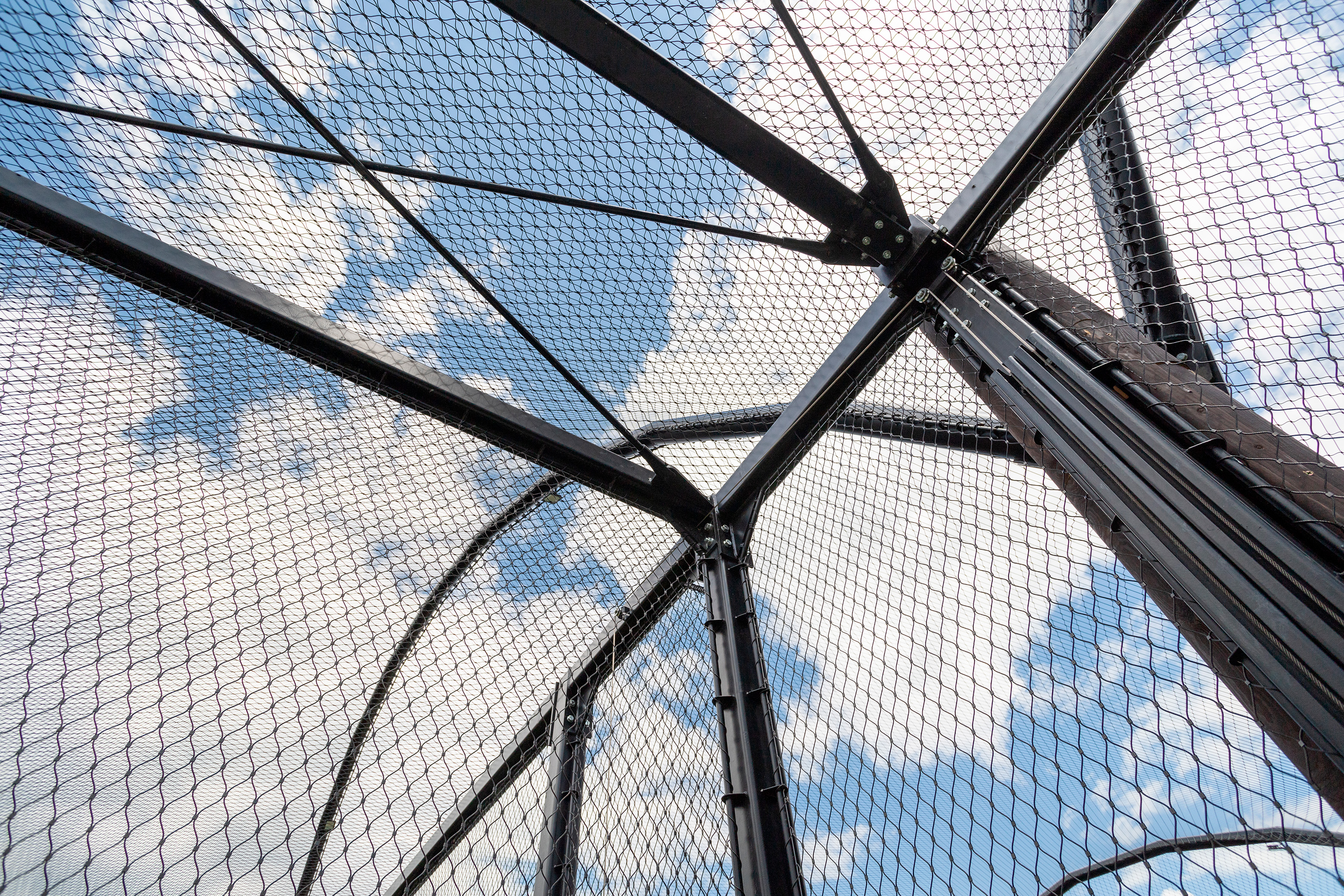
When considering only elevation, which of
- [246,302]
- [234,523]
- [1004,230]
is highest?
[1004,230]

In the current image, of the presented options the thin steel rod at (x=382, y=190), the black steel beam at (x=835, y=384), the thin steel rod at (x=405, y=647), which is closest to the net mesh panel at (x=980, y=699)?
the black steel beam at (x=835, y=384)

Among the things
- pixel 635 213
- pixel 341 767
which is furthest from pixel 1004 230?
pixel 341 767

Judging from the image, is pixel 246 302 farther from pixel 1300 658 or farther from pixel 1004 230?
pixel 1300 658

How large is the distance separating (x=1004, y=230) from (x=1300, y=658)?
51.9 inches

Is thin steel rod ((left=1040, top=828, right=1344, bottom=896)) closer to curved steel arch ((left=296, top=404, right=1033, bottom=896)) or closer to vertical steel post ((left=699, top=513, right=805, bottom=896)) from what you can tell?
vertical steel post ((left=699, top=513, right=805, bottom=896))

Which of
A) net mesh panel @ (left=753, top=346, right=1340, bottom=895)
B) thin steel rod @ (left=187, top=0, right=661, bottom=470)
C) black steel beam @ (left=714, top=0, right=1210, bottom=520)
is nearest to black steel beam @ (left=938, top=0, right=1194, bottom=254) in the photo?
black steel beam @ (left=714, top=0, right=1210, bottom=520)

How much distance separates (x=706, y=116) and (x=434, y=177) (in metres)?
0.82

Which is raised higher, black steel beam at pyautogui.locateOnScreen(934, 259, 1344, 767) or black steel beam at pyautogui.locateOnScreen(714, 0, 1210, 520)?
black steel beam at pyautogui.locateOnScreen(714, 0, 1210, 520)

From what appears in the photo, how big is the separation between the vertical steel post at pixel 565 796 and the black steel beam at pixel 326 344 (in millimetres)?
853

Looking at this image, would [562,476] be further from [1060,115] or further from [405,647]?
[1060,115]

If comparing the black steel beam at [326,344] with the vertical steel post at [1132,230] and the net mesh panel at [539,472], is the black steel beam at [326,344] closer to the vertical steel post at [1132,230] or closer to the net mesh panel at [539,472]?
the net mesh panel at [539,472]

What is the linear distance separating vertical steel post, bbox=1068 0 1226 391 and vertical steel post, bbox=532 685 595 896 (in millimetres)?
2235

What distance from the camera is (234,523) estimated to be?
229 centimetres

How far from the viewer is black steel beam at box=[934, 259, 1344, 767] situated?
34.6 inches
